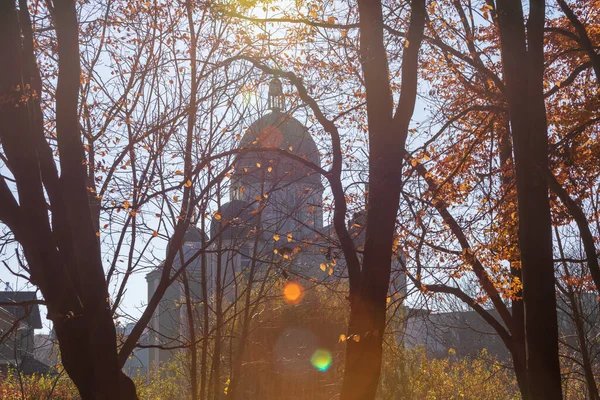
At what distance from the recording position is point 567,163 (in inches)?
352

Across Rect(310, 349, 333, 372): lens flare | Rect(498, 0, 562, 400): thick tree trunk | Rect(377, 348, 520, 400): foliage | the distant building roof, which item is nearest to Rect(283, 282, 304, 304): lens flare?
Rect(310, 349, 333, 372): lens flare

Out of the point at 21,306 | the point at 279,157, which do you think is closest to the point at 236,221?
the point at 279,157

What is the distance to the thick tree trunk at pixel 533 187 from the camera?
20.8 feet

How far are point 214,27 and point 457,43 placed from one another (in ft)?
11.9

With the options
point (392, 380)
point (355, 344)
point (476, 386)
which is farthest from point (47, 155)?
point (476, 386)

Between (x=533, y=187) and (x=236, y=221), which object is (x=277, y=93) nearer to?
(x=236, y=221)

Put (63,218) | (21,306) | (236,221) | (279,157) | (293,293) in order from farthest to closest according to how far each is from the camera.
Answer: (293,293), (279,157), (236,221), (21,306), (63,218)

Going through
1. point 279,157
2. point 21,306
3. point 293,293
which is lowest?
point 21,306

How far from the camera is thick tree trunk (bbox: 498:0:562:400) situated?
20.8ft

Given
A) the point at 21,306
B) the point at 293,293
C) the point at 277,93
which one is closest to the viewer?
the point at 21,306

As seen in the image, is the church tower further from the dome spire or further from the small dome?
the small dome

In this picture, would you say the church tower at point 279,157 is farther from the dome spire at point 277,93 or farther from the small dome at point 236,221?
the small dome at point 236,221

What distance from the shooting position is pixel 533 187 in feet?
22.4

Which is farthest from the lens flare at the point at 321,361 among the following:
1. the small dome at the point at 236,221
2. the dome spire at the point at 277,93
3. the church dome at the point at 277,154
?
the dome spire at the point at 277,93
